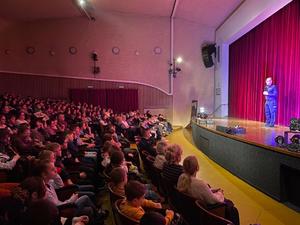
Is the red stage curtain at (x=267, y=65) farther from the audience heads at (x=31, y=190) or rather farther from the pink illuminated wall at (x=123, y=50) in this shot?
the audience heads at (x=31, y=190)

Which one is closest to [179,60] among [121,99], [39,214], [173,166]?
[121,99]

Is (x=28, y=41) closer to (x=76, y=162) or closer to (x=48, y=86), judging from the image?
(x=48, y=86)

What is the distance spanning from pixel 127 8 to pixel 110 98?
399cm

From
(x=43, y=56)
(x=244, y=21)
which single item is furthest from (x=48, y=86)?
(x=244, y=21)

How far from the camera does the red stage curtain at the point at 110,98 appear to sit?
1377 cm

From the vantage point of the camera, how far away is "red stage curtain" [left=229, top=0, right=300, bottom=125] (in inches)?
314

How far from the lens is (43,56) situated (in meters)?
13.6

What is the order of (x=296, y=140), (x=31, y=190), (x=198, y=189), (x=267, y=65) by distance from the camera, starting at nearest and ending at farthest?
(x=31, y=190) < (x=198, y=189) < (x=296, y=140) < (x=267, y=65)

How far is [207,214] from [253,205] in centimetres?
203

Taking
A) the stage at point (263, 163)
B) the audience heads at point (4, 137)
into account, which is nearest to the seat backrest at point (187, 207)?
the stage at point (263, 163)

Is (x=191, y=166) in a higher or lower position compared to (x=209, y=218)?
higher

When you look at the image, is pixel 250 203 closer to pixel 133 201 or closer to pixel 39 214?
pixel 133 201

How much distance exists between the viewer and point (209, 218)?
2227mm

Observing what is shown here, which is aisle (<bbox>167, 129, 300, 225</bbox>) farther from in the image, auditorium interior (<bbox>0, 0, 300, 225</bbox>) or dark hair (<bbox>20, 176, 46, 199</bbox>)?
dark hair (<bbox>20, 176, 46, 199</bbox>)
